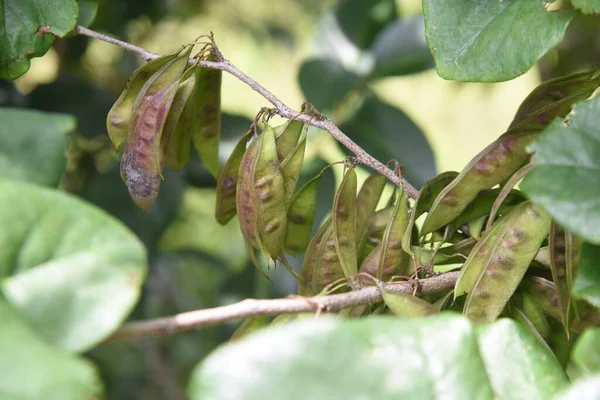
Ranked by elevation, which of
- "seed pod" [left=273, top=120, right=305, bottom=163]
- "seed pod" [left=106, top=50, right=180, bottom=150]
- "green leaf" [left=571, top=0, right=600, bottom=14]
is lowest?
"seed pod" [left=273, top=120, right=305, bottom=163]

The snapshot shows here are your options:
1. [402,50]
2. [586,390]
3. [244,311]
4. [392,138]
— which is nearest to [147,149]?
[244,311]

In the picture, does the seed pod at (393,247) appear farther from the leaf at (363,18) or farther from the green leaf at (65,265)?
the leaf at (363,18)

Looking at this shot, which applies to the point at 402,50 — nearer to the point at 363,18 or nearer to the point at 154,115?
the point at 363,18

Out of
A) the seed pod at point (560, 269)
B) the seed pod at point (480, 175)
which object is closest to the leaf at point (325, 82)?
the seed pod at point (480, 175)

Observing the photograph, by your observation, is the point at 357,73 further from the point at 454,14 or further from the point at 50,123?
the point at 50,123

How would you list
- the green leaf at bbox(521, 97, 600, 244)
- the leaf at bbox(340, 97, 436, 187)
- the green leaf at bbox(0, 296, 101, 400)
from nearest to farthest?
the green leaf at bbox(0, 296, 101, 400)
the green leaf at bbox(521, 97, 600, 244)
the leaf at bbox(340, 97, 436, 187)

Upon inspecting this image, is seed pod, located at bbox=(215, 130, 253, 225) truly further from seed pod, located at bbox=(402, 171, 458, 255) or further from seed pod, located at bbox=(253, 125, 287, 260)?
seed pod, located at bbox=(402, 171, 458, 255)

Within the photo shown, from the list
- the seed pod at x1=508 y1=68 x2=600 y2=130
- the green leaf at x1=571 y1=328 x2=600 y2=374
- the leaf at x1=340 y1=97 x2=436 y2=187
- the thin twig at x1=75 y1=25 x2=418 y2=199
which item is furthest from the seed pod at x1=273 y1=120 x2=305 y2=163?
the leaf at x1=340 y1=97 x2=436 y2=187
